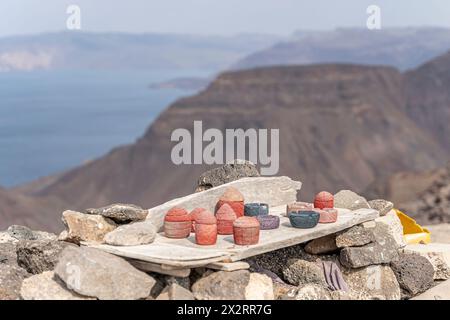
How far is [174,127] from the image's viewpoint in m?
85.0

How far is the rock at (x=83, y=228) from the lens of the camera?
387 inches

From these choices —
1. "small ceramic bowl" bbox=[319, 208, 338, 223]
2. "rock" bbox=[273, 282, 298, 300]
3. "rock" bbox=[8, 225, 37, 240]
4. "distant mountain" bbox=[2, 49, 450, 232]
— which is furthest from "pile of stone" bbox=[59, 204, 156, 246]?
"distant mountain" bbox=[2, 49, 450, 232]

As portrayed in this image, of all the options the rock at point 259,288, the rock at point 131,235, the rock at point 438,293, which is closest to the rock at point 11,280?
the rock at point 131,235

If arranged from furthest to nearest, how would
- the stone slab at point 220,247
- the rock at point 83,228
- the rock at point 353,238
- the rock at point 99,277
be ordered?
the rock at point 353,238 → the rock at point 83,228 → the stone slab at point 220,247 → the rock at point 99,277

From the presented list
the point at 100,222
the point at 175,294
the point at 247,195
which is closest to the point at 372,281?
the point at 247,195

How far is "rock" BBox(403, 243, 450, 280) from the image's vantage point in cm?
1103

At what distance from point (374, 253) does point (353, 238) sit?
1.21ft

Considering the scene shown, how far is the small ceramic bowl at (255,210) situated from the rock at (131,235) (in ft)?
4.81

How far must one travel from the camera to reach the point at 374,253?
10.2 metres

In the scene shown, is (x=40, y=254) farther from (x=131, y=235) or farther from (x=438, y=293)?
(x=438, y=293)

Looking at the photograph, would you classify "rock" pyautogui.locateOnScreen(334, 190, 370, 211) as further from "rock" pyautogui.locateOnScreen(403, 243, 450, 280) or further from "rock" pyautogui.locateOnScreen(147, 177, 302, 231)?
"rock" pyautogui.locateOnScreen(403, 243, 450, 280)

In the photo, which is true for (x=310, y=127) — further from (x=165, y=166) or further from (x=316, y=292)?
(x=316, y=292)

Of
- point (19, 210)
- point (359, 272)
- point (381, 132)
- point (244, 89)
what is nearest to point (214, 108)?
point (244, 89)

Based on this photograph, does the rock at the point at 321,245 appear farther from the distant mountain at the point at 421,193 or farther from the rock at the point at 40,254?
the distant mountain at the point at 421,193
